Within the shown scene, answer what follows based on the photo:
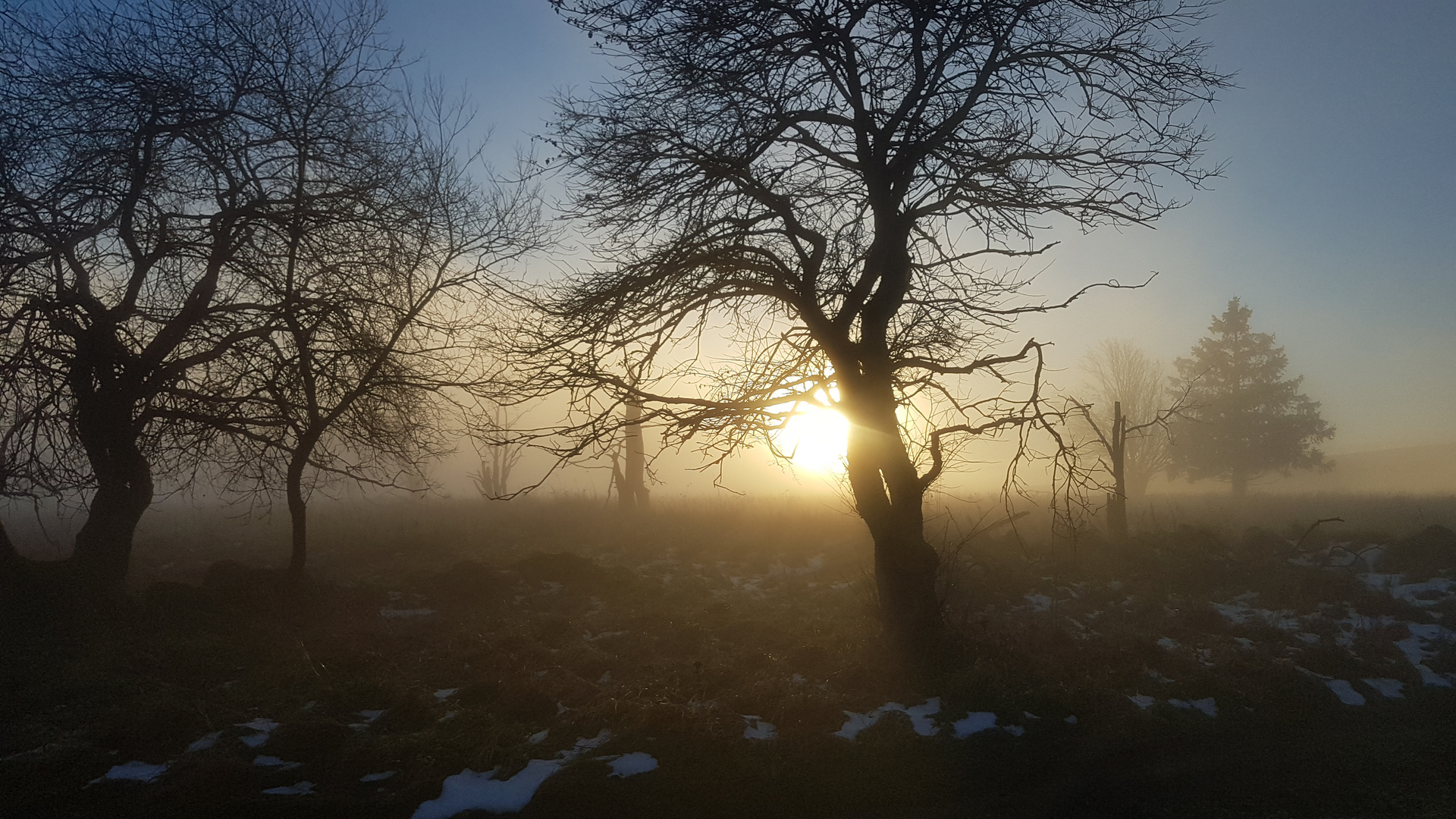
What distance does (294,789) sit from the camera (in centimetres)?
489

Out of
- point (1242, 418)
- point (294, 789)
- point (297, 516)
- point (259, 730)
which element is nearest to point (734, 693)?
point (294, 789)

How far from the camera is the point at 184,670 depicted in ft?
23.9

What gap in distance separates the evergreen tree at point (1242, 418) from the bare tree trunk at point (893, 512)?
1308 inches

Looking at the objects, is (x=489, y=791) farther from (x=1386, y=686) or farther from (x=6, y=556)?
(x=1386, y=686)

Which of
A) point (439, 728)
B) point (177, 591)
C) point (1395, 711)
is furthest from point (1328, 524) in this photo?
point (177, 591)

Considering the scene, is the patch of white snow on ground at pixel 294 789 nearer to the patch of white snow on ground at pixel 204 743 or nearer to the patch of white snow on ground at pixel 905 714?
the patch of white snow on ground at pixel 204 743

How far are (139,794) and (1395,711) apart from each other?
406 inches

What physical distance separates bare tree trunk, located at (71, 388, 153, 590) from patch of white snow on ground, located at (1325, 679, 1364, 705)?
13175 mm

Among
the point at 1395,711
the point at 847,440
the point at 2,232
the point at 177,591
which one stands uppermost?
the point at 2,232

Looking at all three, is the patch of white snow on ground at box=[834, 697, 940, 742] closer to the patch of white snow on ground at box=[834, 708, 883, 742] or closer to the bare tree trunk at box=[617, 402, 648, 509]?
the patch of white snow on ground at box=[834, 708, 883, 742]

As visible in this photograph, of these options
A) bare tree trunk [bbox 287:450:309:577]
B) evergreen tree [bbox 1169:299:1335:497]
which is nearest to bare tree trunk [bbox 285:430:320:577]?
bare tree trunk [bbox 287:450:309:577]

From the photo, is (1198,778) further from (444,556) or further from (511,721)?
(444,556)

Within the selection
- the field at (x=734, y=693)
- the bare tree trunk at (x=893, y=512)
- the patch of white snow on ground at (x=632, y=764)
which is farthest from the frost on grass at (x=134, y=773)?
the bare tree trunk at (x=893, y=512)

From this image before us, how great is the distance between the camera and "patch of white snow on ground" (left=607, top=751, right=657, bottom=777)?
5.23 meters
